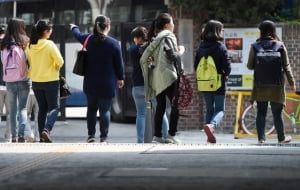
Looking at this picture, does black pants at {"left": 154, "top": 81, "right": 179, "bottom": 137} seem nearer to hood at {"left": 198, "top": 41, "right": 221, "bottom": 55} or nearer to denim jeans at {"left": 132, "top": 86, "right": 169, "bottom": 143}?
denim jeans at {"left": 132, "top": 86, "right": 169, "bottom": 143}

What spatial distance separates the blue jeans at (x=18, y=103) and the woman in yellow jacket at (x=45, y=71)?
9.6 inches

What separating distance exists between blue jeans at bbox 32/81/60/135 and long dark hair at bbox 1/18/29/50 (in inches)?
26.9

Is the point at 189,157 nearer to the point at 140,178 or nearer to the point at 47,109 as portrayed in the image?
the point at 140,178

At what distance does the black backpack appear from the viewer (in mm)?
10281

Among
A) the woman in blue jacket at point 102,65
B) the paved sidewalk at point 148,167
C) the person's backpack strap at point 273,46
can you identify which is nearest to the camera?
the paved sidewalk at point 148,167

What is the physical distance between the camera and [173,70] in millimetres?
9914

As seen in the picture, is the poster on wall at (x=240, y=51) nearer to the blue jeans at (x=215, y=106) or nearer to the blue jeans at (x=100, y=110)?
the blue jeans at (x=215, y=106)

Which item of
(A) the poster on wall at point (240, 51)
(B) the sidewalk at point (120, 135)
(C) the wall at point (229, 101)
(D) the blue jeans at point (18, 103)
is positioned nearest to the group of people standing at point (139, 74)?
(D) the blue jeans at point (18, 103)

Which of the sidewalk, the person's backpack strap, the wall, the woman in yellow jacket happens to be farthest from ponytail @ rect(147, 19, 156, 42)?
the wall

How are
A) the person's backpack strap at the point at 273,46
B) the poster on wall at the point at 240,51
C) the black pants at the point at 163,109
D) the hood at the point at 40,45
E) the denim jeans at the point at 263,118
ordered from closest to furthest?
the black pants at the point at 163,109, the person's backpack strap at the point at 273,46, the denim jeans at the point at 263,118, the hood at the point at 40,45, the poster on wall at the point at 240,51

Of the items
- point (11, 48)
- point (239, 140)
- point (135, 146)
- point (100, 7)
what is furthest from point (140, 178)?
point (100, 7)

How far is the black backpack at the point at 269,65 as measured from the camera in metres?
10.3

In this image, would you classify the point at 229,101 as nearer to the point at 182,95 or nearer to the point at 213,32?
the point at 213,32

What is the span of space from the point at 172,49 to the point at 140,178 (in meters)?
3.20
